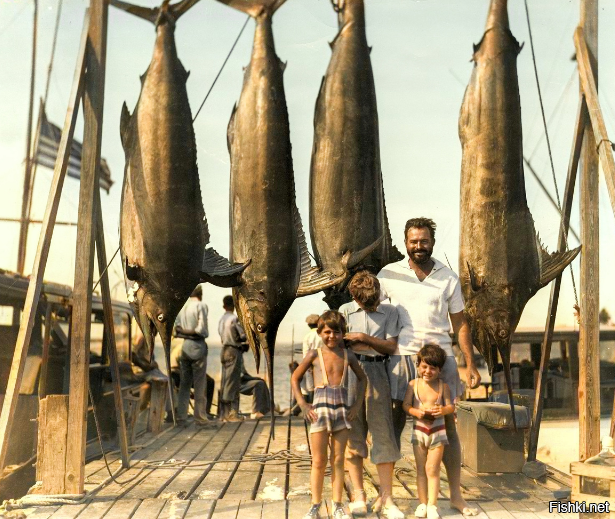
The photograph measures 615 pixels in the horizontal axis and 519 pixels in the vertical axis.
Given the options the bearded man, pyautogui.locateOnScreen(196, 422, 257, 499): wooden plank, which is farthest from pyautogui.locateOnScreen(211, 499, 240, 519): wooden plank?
the bearded man

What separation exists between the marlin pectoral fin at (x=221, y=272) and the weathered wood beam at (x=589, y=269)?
1.98 metres

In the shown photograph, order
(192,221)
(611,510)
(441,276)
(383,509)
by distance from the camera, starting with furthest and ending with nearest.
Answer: (192,221) → (441,276) → (383,509) → (611,510)

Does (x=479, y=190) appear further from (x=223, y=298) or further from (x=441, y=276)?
(x=223, y=298)

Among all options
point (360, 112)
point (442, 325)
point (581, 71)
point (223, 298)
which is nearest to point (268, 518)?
point (442, 325)

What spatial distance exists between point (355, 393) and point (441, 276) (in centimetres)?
75

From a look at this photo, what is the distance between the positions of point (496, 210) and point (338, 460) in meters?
1.67

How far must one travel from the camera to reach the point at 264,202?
431cm

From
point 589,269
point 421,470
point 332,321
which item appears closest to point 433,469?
point 421,470

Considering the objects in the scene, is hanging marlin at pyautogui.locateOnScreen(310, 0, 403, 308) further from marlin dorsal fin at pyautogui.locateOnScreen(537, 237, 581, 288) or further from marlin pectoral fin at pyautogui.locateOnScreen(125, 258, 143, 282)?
marlin pectoral fin at pyautogui.locateOnScreen(125, 258, 143, 282)

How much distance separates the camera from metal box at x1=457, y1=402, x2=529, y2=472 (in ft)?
16.2

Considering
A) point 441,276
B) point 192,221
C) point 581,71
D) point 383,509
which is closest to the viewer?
point 383,509

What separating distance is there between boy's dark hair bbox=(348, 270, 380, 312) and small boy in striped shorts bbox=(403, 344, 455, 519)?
33 cm

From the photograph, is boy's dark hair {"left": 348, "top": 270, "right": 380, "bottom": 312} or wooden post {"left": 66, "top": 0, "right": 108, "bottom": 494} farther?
wooden post {"left": 66, "top": 0, "right": 108, "bottom": 494}

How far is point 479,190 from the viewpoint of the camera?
4.46 m
